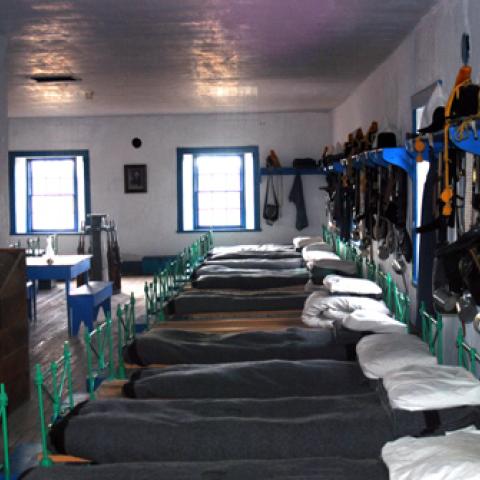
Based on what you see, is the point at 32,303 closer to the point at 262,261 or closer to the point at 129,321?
the point at 262,261

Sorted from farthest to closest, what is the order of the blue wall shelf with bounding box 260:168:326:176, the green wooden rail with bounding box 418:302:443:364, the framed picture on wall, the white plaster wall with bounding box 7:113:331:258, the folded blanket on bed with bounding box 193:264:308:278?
the framed picture on wall < the white plaster wall with bounding box 7:113:331:258 < the blue wall shelf with bounding box 260:168:326:176 < the folded blanket on bed with bounding box 193:264:308:278 < the green wooden rail with bounding box 418:302:443:364

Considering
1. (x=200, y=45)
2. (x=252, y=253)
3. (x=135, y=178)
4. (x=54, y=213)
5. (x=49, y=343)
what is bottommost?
(x=49, y=343)

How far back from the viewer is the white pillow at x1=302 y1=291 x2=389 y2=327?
4266mm

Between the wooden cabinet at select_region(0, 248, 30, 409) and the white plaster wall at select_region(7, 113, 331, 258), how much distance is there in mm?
6511

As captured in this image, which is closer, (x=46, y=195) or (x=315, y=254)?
(x=315, y=254)

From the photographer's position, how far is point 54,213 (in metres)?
11.8

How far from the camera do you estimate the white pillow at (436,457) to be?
1.86 meters

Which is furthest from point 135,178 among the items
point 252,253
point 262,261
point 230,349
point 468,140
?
point 468,140

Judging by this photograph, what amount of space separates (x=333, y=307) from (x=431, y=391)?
6.32ft

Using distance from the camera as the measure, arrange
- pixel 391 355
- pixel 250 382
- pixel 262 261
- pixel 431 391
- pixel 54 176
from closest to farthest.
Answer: pixel 431 391 < pixel 391 355 < pixel 250 382 < pixel 262 261 < pixel 54 176

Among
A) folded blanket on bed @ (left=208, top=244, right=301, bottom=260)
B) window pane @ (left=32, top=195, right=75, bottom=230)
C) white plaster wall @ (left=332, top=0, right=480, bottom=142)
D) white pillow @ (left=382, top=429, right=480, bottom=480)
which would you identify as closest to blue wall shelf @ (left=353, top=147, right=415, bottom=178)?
white plaster wall @ (left=332, top=0, right=480, bottom=142)

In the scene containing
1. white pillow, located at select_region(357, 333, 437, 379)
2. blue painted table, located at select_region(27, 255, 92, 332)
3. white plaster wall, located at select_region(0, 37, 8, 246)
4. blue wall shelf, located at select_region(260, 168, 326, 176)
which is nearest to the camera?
white pillow, located at select_region(357, 333, 437, 379)

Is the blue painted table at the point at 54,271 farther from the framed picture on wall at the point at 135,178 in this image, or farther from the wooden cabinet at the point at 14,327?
the framed picture on wall at the point at 135,178

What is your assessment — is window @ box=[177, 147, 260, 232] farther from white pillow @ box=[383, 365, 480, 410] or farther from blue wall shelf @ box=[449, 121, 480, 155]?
white pillow @ box=[383, 365, 480, 410]
